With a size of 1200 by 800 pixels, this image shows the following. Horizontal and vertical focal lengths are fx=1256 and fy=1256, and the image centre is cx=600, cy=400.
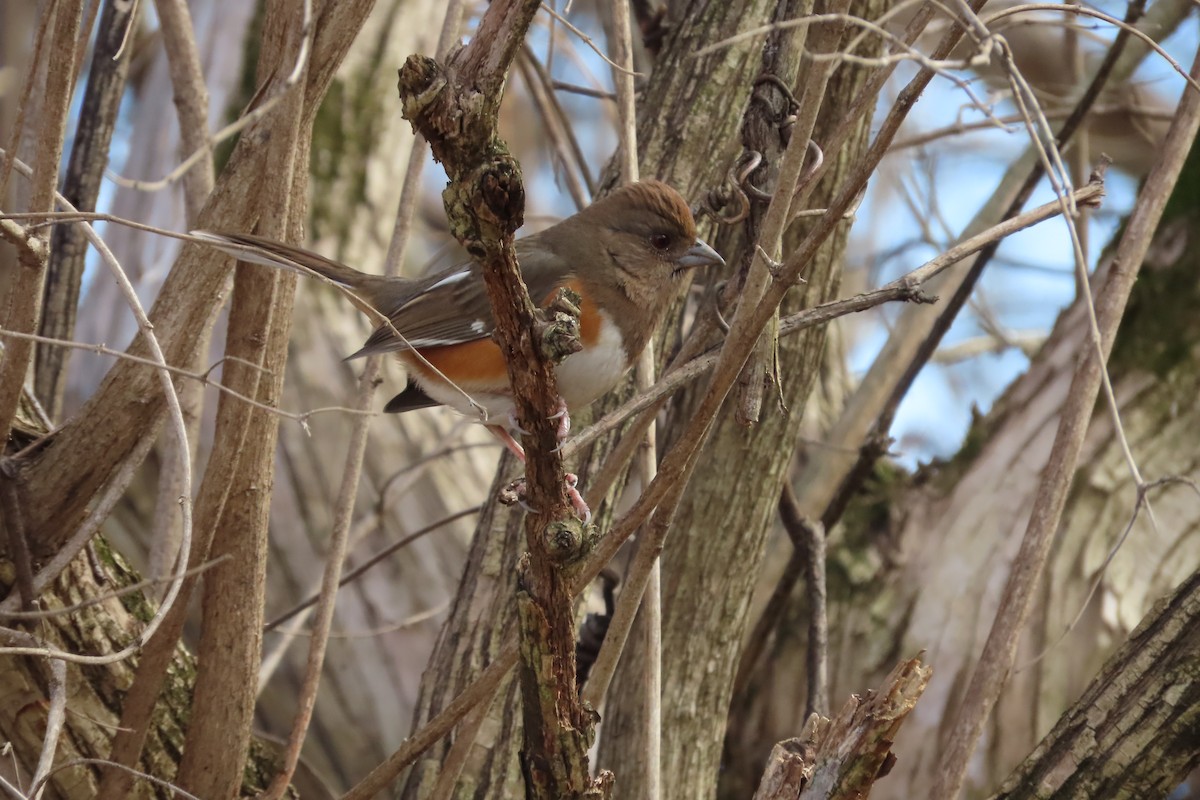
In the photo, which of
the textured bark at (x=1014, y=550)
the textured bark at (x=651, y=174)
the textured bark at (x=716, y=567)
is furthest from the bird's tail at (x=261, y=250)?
the textured bark at (x=1014, y=550)

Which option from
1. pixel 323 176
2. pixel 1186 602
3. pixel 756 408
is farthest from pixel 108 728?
pixel 323 176

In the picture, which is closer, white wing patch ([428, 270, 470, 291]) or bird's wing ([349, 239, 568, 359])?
bird's wing ([349, 239, 568, 359])

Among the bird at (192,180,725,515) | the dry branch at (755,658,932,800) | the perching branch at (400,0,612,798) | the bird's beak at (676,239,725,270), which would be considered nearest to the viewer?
the perching branch at (400,0,612,798)

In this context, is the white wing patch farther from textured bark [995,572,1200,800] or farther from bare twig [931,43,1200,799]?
textured bark [995,572,1200,800]

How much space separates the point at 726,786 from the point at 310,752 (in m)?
1.51

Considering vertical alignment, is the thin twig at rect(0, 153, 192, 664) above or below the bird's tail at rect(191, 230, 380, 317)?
Answer: below

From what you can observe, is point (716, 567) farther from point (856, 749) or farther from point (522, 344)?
point (522, 344)

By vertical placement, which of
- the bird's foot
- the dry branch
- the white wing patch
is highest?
the white wing patch

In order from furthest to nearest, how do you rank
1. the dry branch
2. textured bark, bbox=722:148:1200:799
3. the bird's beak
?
textured bark, bbox=722:148:1200:799, the bird's beak, the dry branch

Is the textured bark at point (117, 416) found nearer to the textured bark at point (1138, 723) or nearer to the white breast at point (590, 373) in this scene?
the white breast at point (590, 373)

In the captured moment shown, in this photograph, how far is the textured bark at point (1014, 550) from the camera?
3.95m

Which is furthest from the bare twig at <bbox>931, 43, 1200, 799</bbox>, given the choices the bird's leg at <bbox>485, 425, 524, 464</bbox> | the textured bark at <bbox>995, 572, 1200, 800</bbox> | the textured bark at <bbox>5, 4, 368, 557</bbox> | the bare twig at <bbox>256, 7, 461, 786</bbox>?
the textured bark at <bbox>5, 4, 368, 557</bbox>

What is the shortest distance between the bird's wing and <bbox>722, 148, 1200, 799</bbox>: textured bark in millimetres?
1748

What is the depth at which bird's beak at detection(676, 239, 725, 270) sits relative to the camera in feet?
10.1
